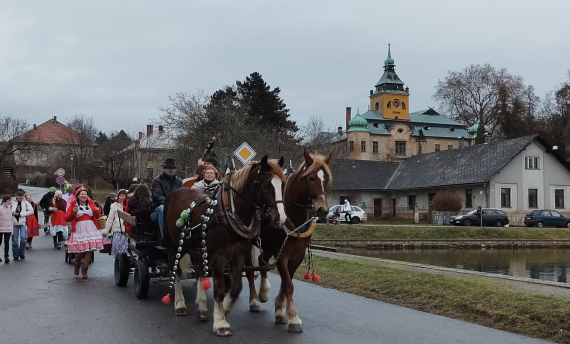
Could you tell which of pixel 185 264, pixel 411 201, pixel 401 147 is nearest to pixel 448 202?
pixel 411 201

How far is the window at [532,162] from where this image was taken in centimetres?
4788

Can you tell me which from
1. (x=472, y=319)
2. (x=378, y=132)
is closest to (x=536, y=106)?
(x=378, y=132)

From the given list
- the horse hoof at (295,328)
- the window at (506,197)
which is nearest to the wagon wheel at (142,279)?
the horse hoof at (295,328)

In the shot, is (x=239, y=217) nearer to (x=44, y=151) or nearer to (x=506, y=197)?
(x=506, y=197)

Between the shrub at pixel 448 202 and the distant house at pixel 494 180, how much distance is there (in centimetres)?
190

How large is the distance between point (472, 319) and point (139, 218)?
5.73 m

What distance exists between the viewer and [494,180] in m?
46.3

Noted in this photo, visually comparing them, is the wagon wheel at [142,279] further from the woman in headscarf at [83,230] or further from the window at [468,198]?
the window at [468,198]

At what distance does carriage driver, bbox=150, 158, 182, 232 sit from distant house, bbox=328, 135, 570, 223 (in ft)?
129

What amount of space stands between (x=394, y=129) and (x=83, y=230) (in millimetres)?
95120

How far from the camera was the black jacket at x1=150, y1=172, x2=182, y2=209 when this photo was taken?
958 cm

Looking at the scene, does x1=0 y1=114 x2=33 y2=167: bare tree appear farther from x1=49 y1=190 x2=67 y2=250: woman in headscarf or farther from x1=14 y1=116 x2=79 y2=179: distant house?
x1=49 y1=190 x2=67 y2=250: woman in headscarf

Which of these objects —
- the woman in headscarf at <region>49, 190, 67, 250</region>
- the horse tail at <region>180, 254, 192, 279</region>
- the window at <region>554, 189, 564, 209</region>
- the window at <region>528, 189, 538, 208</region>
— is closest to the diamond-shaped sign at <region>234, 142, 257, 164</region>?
the horse tail at <region>180, 254, 192, 279</region>

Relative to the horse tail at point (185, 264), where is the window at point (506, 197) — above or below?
above
